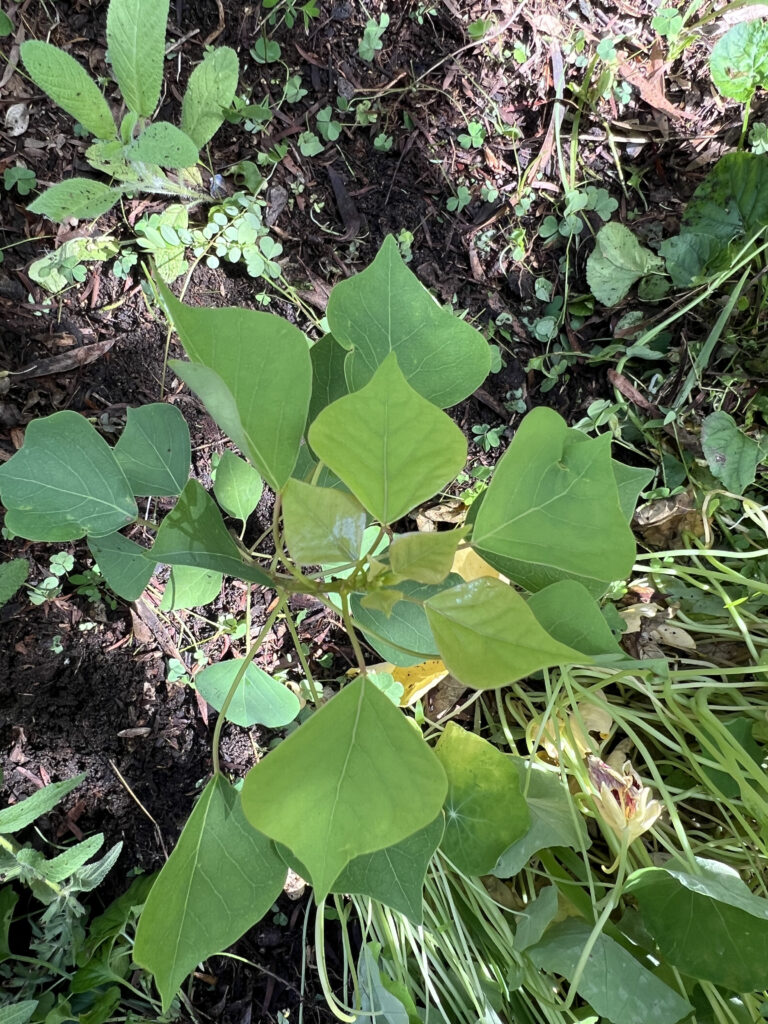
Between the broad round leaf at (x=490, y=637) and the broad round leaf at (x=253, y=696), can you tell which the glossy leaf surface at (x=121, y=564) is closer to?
the broad round leaf at (x=253, y=696)

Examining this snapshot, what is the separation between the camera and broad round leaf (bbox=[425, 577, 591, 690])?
20.3 inches

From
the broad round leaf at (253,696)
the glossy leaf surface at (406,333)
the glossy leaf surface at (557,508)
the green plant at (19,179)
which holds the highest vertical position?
the green plant at (19,179)

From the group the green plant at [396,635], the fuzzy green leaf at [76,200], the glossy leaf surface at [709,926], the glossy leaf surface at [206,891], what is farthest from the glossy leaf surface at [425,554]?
the fuzzy green leaf at [76,200]

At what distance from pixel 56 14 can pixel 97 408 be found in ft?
2.30

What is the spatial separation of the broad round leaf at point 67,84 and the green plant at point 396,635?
1.89 feet

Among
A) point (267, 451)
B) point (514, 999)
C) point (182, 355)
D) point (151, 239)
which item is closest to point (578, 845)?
point (514, 999)

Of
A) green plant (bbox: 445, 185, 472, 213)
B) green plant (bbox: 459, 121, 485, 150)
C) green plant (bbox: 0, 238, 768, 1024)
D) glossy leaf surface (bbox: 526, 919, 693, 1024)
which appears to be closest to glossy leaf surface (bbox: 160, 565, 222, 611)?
green plant (bbox: 0, 238, 768, 1024)

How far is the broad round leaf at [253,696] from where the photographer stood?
962 millimetres

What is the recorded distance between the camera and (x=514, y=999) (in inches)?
42.6

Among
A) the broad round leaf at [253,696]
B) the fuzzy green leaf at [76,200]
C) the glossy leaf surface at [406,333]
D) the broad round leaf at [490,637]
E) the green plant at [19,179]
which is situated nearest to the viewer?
the broad round leaf at [490,637]

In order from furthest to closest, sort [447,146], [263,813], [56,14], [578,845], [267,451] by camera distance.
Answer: [447,146] < [56,14] < [578,845] < [267,451] < [263,813]

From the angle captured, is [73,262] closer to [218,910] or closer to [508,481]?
[508,481]

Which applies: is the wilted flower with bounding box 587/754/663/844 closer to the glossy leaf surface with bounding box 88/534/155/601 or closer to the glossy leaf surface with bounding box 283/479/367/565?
the glossy leaf surface with bounding box 283/479/367/565

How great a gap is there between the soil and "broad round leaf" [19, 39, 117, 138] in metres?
0.16
